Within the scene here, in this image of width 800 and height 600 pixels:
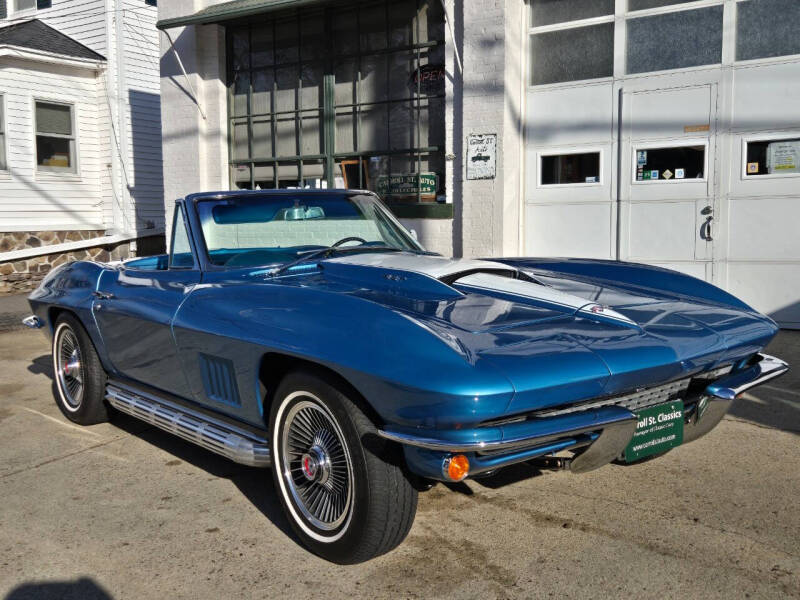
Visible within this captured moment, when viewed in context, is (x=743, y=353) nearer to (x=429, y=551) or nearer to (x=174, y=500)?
(x=429, y=551)

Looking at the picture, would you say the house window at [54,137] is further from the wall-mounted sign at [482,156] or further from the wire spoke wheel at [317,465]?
the wire spoke wheel at [317,465]

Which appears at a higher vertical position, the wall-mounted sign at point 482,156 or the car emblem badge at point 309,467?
the wall-mounted sign at point 482,156

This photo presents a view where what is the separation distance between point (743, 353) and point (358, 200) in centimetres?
216

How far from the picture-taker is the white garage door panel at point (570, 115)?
8.34 metres

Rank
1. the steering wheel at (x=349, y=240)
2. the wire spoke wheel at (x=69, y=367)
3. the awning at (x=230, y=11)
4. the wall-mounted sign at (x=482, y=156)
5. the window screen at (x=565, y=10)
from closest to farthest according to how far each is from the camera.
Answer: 1. the steering wheel at (x=349, y=240)
2. the wire spoke wheel at (x=69, y=367)
3. the window screen at (x=565, y=10)
4. the wall-mounted sign at (x=482, y=156)
5. the awning at (x=230, y=11)

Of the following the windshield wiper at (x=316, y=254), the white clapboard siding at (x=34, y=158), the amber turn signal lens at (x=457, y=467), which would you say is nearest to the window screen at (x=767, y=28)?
the windshield wiper at (x=316, y=254)

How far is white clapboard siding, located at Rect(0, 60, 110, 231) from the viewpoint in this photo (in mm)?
13461

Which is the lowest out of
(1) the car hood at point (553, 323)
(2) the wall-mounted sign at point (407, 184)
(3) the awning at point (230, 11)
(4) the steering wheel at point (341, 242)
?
(1) the car hood at point (553, 323)

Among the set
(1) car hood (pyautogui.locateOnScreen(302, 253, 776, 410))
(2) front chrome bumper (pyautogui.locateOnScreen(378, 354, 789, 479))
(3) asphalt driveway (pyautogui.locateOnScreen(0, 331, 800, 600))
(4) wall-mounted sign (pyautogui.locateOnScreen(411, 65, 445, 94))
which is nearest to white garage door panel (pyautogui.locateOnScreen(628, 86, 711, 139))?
(4) wall-mounted sign (pyautogui.locateOnScreen(411, 65, 445, 94))

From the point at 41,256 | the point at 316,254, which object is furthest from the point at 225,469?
the point at 41,256

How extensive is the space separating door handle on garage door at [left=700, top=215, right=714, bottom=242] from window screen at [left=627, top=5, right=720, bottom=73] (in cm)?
154

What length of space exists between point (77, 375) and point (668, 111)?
20.3 feet

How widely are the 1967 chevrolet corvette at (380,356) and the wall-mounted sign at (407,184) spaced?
17.7 feet

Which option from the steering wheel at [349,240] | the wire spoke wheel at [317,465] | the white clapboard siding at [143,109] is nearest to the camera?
the wire spoke wheel at [317,465]
